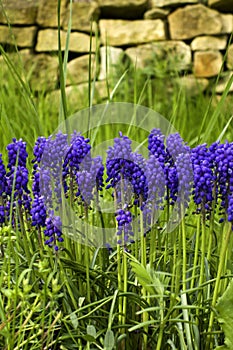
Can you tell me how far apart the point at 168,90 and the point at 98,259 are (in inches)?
136

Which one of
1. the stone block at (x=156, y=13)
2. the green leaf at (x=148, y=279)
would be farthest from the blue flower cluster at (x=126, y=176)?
the stone block at (x=156, y=13)

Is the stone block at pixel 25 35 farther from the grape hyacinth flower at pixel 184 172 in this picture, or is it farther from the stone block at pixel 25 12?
the grape hyacinth flower at pixel 184 172

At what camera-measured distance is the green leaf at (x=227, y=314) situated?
144 cm

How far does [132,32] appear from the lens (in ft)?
17.1

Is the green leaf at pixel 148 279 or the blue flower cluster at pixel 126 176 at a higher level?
the blue flower cluster at pixel 126 176

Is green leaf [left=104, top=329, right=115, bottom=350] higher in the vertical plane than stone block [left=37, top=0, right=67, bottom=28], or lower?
lower

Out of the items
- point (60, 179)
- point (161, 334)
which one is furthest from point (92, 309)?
point (60, 179)

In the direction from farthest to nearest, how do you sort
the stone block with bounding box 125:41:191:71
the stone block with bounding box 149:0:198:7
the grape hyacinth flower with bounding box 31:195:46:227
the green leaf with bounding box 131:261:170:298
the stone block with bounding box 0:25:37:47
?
1. the stone block with bounding box 0:25:37:47
2. the stone block with bounding box 149:0:198:7
3. the stone block with bounding box 125:41:191:71
4. the grape hyacinth flower with bounding box 31:195:46:227
5. the green leaf with bounding box 131:261:170:298

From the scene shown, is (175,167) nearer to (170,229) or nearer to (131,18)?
(170,229)

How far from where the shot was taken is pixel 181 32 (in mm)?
5211

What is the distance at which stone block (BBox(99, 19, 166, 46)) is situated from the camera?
520 centimetres

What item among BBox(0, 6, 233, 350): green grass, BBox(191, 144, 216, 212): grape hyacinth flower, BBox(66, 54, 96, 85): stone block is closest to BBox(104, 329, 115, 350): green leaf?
BBox(0, 6, 233, 350): green grass

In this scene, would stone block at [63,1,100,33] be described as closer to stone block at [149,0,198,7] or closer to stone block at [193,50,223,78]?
stone block at [149,0,198,7]

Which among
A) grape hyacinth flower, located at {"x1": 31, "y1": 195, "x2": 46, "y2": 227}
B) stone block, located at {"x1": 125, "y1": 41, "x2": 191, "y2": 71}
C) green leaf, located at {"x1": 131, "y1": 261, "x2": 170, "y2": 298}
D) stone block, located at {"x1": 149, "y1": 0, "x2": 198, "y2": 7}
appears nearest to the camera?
green leaf, located at {"x1": 131, "y1": 261, "x2": 170, "y2": 298}
